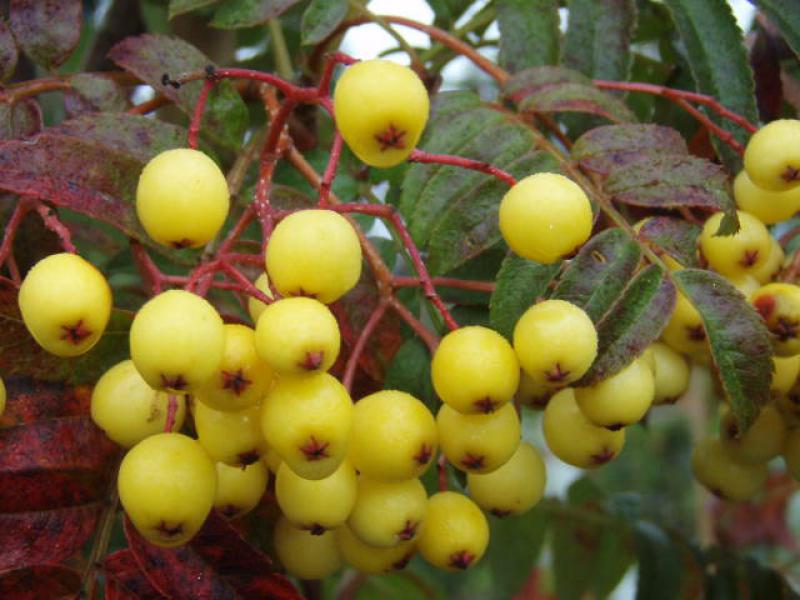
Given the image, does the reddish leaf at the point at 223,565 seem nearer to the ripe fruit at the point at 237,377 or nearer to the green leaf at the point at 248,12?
the ripe fruit at the point at 237,377

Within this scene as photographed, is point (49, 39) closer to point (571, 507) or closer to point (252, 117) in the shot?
point (252, 117)

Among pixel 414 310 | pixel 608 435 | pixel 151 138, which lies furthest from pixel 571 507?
pixel 151 138

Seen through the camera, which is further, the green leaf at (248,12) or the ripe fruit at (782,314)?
the green leaf at (248,12)

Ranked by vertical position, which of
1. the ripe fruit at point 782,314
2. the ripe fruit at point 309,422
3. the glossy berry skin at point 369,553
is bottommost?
the glossy berry skin at point 369,553

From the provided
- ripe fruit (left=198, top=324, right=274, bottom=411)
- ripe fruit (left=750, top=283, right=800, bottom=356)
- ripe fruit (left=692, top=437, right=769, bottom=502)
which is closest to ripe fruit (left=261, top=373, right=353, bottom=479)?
ripe fruit (left=198, top=324, right=274, bottom=411)

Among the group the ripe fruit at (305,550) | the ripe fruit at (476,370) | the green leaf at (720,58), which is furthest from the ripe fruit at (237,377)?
the green leaf at (720,58)

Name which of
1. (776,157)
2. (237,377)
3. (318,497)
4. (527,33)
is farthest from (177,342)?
(527,33)

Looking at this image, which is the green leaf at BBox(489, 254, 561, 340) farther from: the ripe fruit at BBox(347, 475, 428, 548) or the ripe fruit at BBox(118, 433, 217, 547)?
the ripe fruit at BBox(118, 433, 217, 547)
